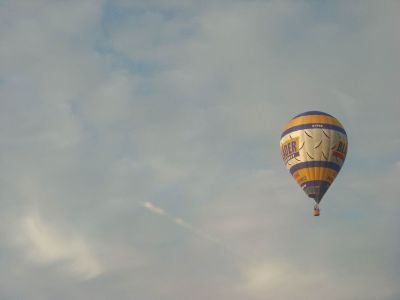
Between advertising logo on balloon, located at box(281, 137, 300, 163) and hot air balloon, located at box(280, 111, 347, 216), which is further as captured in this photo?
advertising logo on balloon, located at box(281, 137, 300, 163)

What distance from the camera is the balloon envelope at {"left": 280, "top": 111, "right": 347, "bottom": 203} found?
11181 cm

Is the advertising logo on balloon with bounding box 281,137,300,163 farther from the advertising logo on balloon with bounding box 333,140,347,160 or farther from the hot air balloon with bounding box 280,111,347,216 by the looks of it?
the advertising logo on balloon with bounding box 333,140,347,160

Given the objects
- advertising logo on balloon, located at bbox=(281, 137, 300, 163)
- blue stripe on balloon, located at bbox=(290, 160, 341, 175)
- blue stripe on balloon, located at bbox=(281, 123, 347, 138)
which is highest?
blue stripe on balloon, located at bbox=(281, 123, 347, 138)

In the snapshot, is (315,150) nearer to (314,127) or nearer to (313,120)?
(314,127)

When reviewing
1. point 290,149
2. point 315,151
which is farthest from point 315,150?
point 290,149

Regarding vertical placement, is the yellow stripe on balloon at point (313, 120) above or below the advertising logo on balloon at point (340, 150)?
above

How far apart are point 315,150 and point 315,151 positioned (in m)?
0.15

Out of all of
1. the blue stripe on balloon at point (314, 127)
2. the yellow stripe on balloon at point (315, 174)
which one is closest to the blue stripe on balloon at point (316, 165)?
the yellow stripe on balloon at point (315, 174)

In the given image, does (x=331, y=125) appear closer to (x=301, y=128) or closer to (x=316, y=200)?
(x=301, y=128)

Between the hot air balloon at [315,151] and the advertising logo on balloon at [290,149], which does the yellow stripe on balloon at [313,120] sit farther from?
the advertising logo on balloon at [290,149]

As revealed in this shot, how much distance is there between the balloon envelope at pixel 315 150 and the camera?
11181 cm

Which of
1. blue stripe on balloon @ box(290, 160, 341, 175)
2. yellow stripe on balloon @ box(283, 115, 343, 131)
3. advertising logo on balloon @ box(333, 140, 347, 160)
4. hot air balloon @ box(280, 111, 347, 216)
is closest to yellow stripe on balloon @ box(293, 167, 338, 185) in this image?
hot air balloon @ box(280, 111, 347, 216)

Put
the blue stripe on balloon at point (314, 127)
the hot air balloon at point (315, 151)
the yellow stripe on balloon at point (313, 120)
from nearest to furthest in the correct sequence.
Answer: the hot air balloon at point (315, 151) → the blue stripe on balloon at point (314, 127) → the yellow stripe on balloon at point (313, 120)

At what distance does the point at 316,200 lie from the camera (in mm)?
111688
